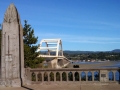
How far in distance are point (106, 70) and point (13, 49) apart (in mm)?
4493

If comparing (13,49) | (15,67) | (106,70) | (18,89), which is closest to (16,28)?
(13,49)

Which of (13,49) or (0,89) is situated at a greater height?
(13,49)

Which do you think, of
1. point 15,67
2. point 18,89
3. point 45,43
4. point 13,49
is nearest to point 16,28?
point 13,49

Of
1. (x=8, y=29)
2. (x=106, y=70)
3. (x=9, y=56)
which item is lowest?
(x=106, y=70)

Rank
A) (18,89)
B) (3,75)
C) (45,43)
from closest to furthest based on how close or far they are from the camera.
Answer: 1. (18,89)
2. (3,75)
3. (45,43)

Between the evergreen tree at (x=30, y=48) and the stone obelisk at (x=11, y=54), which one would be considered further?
the evergreen tree at (x=30, y=48)

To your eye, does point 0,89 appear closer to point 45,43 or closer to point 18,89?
point 18,89

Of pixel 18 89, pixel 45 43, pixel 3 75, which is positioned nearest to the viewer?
pixel 18 89

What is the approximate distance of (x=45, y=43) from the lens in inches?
3059

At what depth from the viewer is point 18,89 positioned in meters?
8.98

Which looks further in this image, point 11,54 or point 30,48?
point 30,48

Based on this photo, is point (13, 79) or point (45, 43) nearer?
point (13, 79)

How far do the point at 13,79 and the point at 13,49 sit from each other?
4.55 ft

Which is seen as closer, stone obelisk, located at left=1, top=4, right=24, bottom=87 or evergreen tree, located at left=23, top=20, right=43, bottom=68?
stone obelisk, located at left=1, top=4, right=24, bottom=87
